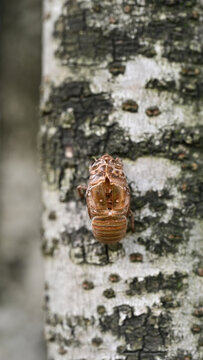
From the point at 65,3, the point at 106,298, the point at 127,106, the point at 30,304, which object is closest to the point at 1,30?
the point at 30,304

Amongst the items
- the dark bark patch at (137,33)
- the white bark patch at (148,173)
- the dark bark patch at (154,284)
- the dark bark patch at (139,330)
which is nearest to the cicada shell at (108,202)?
the white bark patch at (148,173)

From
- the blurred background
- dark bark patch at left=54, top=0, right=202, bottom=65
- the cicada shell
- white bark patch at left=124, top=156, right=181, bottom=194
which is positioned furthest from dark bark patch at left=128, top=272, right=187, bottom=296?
the blurred background

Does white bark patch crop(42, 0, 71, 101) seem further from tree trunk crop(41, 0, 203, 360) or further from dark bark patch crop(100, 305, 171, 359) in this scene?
dark bark patch crop(100, 305, 171, 359)

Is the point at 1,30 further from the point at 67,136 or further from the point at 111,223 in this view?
the point at 111,223

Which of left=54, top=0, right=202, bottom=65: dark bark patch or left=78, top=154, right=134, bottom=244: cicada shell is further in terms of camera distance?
left=54, top=0, right=202, bottom=65: dark bark patch

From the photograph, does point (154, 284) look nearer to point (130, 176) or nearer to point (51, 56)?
point (130, 176)

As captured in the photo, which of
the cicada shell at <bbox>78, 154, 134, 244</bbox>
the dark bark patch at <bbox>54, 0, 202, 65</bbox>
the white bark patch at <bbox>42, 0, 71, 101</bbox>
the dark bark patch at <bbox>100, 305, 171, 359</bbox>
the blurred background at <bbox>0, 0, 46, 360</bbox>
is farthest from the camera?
the blurred background at <bbox>0, 0, 46, 360</bbox>

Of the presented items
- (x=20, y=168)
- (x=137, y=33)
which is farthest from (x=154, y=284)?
(x=20, y=168)
